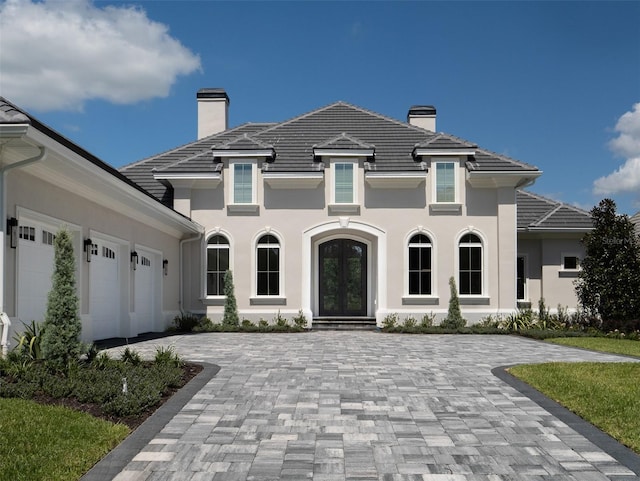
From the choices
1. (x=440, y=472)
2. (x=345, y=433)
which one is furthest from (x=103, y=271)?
(x=440, y=472)

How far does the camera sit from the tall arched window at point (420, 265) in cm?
1912

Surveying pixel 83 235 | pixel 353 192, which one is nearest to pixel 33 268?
pixel 83 235

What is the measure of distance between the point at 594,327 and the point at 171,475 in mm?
16055

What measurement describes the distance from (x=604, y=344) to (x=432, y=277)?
5816 mm

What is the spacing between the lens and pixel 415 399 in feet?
24.5

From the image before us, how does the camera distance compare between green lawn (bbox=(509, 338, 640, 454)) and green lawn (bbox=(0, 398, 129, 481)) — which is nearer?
green lawn (bbox=(0, 398, 129, 481))

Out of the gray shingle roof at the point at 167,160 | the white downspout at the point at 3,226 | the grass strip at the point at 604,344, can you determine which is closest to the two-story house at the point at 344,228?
the gray shingle roof at the point at 167,160

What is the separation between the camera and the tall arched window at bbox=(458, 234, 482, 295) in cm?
1920

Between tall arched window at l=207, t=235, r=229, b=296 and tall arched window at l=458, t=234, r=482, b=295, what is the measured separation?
24.9 feet

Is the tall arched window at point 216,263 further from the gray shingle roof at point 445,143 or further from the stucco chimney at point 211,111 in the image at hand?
the gray shingle roof at point 445,143

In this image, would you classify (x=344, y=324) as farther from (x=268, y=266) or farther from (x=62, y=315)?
(x=62, y=315)

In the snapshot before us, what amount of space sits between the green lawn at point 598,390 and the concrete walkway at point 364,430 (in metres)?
0.38

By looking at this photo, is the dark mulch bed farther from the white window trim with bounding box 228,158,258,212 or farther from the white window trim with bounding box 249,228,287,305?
the white window trim with bounding box 228,158,258,212

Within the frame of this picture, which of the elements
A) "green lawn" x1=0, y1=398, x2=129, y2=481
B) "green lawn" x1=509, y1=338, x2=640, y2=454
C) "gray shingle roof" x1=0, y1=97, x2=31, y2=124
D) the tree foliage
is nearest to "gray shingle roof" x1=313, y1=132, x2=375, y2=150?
the tree foliage
